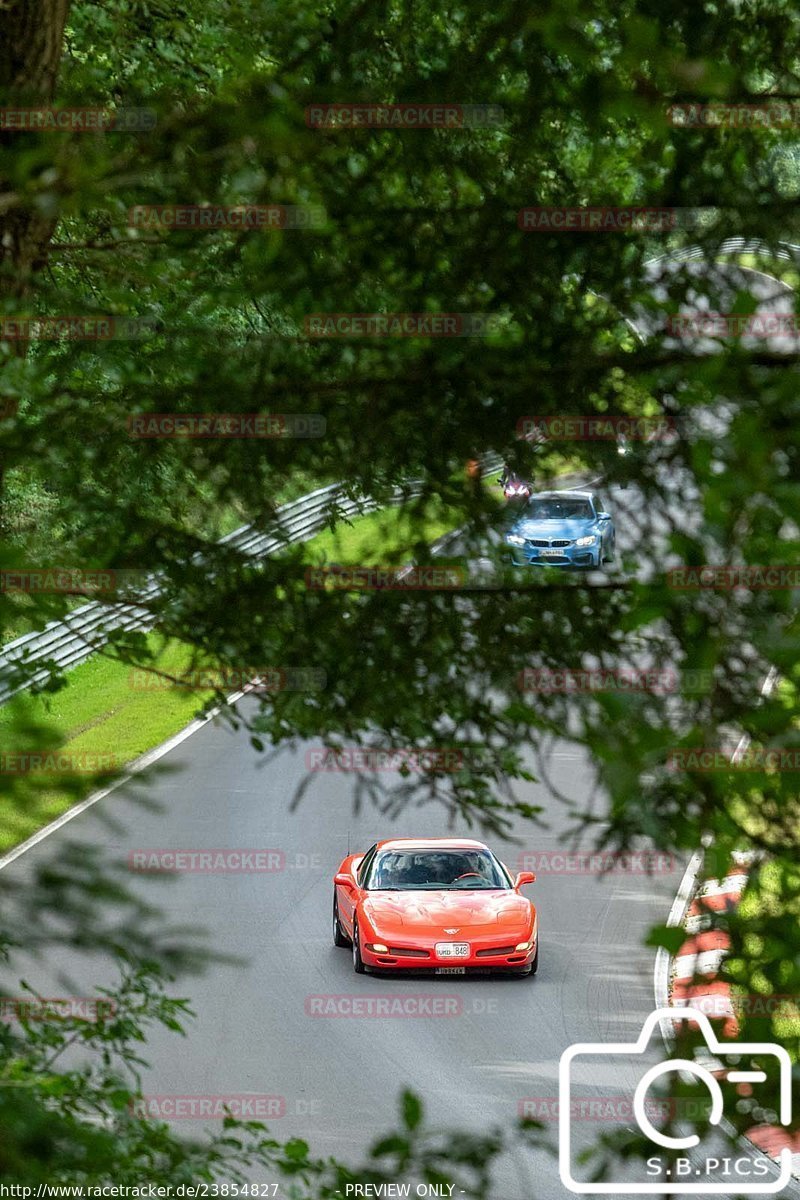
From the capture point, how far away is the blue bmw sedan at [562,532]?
389 cm

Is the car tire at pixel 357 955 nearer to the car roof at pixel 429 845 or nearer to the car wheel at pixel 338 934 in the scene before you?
the car wheel at pixel 338 934

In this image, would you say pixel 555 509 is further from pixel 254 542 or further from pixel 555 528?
pixel 254 542

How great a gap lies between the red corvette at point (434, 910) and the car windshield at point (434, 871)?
0.03ft

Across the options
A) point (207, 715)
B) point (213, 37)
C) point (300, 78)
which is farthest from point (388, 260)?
point (213, 37)

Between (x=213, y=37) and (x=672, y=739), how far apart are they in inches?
207

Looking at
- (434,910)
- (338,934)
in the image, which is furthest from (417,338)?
(338,934)

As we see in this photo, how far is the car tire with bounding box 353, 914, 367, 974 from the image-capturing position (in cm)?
1380

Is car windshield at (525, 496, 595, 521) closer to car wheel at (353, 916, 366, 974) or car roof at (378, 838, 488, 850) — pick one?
car wheel at (353, 916, 366, 974)

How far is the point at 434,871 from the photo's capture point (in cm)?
1418

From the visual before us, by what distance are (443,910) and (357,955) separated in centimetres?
101

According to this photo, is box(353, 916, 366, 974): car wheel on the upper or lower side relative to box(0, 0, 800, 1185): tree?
lower

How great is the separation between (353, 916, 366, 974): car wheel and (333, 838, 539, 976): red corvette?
0.04 ft

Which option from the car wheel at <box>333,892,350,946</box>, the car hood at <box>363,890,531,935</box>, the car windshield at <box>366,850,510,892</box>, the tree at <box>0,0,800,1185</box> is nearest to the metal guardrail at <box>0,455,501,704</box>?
the tree at <box>0,0,800,1185</box>

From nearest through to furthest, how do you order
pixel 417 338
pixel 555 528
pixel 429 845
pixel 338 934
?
pixel 417 338
pixel 555 528
pixel 429 845
pixel 338 934
